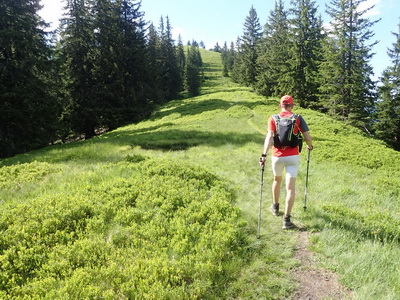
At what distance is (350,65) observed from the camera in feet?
91.1

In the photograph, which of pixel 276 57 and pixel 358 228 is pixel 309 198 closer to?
pixel 358 228

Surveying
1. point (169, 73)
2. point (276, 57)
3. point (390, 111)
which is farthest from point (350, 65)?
point (169, 73)

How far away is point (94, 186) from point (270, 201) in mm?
5028

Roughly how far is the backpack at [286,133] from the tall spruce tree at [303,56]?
105 ft

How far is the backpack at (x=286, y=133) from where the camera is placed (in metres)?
5.40

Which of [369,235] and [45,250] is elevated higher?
[45,250]

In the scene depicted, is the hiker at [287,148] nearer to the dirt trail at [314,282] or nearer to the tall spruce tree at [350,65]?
the dirt trail at [314,282]

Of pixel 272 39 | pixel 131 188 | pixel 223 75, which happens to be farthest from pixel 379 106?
pixel 223 75

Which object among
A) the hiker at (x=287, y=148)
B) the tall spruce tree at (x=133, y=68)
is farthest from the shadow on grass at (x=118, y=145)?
the tall spruce tree at (x=133, y=68)

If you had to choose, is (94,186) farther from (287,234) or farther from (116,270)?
(287,234)

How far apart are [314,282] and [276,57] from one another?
4323 centimetres

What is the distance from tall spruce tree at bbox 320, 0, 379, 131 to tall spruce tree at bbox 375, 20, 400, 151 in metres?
2.40

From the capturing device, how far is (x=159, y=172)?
8.06 m

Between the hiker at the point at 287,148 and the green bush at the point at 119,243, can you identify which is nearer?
the green bush at the point at 119,243
